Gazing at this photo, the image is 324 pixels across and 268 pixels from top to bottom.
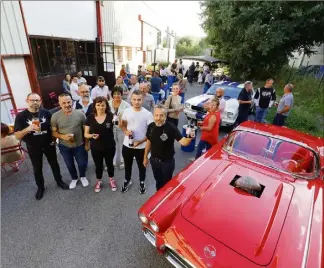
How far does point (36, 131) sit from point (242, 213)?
313 centimetres

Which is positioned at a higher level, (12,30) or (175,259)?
(12,30)

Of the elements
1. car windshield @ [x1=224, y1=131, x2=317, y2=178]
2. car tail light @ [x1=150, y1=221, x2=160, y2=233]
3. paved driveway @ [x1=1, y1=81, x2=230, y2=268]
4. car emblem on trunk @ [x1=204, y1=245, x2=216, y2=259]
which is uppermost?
car windshield @ [x1=224, y1=131, x2=317, y2=178]

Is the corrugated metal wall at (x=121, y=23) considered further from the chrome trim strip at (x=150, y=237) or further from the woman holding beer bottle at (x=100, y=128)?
the chrome trim strip at (x=150, y=237)

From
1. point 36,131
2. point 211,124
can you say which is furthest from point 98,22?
point 211,124

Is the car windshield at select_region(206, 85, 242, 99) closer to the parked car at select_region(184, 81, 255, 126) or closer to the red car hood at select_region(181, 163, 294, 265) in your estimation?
the parked car at select_region(184, 81, 255, 126)

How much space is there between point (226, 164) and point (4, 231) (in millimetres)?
3376

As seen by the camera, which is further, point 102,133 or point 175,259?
point 102,133

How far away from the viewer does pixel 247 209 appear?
2.23 m

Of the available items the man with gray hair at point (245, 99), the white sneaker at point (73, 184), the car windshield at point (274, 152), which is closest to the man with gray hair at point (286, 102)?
the man with gray hair at point (245, 99)

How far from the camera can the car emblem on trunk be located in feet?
6.09

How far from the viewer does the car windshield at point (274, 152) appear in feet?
9.14

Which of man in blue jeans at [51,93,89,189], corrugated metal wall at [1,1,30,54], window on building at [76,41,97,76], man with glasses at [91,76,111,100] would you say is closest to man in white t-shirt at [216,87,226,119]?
man with glasses at [91,76,111,100]

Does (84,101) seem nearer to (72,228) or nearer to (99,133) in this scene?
(99,133)

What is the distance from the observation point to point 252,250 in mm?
1847
